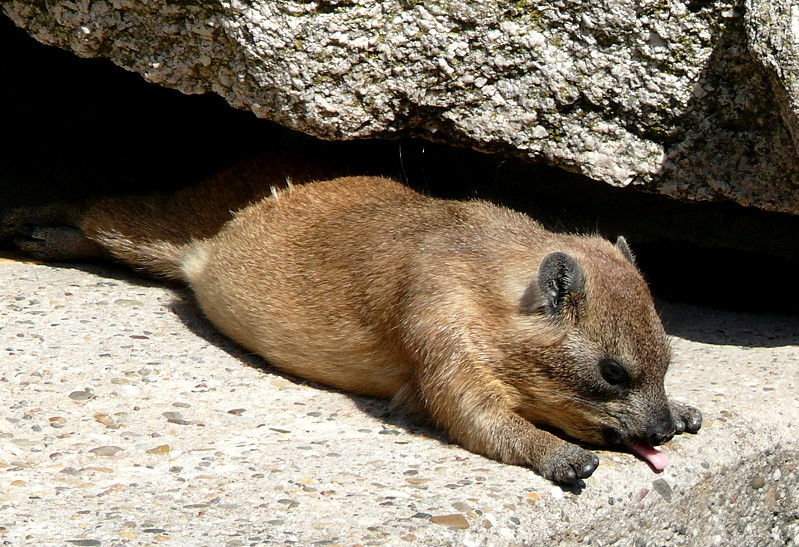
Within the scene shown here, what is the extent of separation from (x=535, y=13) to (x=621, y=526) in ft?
10.0

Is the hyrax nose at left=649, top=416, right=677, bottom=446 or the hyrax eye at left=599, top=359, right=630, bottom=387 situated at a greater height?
the hyrax eye at left=599, top=359, right=630, bottom=387

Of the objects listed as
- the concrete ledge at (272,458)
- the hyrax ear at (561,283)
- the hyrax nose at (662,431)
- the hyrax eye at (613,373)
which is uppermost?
the hyrax ear at (561,283)

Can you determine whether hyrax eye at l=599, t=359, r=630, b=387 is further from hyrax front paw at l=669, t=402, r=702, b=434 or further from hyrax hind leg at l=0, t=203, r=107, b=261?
hyrax hind leg at l=0, t=203, r=107, b=261

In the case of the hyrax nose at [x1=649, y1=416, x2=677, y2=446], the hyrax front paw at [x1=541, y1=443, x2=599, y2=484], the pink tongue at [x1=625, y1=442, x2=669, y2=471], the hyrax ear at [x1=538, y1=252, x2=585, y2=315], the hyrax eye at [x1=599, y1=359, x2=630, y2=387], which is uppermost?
the hyrax ear at [x1=538, y1=252, x2=585, y2=315]

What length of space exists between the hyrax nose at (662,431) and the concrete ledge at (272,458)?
0.54 ft

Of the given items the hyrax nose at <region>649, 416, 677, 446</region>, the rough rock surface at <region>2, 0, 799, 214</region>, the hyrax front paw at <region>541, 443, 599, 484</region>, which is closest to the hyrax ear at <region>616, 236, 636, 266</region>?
the rough rock surface at <region>2, 0, 799, 214</region>

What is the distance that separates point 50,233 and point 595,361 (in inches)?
166

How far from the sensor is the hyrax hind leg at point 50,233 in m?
7.33

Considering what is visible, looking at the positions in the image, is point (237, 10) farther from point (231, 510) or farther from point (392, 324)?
point (231, 510)

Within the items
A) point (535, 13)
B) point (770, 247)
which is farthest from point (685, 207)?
point (535, 13)

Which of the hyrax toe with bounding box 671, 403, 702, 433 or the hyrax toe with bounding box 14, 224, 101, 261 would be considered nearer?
the hyrax toe with bounding box 671, 403, 702, 433

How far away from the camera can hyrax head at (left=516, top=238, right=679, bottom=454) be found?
5.25 m

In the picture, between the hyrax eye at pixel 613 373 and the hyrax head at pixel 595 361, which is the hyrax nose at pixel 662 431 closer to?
the hyrax head at pixel 595 361

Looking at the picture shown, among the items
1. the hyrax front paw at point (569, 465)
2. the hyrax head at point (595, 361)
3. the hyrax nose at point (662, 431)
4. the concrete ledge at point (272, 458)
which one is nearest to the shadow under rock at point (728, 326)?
the concrete ledge at point (272, 458)
